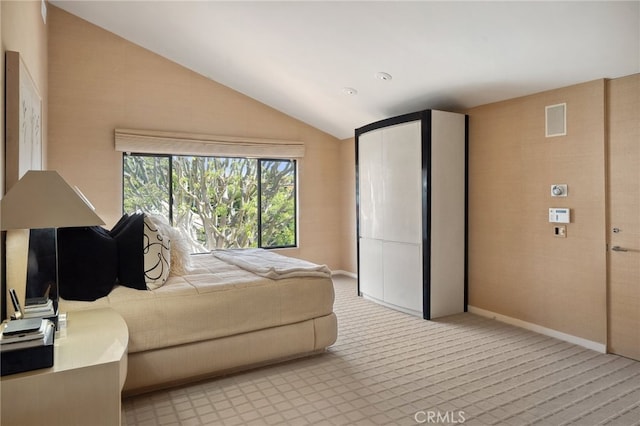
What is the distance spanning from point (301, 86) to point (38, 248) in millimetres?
3490

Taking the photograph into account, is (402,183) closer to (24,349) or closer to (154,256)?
(154,256)

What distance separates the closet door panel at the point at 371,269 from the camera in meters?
4.69

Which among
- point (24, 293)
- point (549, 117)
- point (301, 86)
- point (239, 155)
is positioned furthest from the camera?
point (239, 155)

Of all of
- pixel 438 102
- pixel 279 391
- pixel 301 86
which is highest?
pixel 301 86

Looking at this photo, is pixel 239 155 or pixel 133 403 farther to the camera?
pixel 239 155

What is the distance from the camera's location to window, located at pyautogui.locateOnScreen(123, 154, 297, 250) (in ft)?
16.5

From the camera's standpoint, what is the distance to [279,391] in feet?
8.40

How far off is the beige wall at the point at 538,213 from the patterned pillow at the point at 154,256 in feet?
10.6

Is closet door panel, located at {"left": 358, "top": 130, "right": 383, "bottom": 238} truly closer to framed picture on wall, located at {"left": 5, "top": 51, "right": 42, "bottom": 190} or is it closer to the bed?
the bed

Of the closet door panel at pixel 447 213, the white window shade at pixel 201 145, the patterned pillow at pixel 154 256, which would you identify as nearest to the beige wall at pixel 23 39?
the patterned pillow at pixel 154 256

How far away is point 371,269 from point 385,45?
263cm

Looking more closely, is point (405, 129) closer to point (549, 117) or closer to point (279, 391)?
point (549, 117)

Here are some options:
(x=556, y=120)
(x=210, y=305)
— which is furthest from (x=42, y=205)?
(x=556, y=120)

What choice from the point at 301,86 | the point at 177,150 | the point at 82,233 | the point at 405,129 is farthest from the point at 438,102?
the point at 82,233
